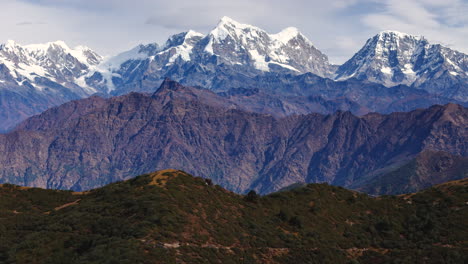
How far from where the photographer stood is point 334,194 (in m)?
161

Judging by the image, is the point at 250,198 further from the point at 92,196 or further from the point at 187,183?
the point at 92,196

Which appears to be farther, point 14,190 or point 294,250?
point 14,190

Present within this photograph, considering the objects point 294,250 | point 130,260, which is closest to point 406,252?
point 294,250

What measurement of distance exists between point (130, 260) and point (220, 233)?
90.7 feet

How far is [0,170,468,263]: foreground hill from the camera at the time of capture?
103875mm

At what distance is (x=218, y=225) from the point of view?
120250 millimetres

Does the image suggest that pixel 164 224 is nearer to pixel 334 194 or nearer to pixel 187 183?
pixel 187 183

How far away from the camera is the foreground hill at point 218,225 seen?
103875mm

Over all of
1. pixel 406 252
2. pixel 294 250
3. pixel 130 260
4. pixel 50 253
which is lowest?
pixel 50 253

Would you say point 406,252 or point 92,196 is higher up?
point 406,252

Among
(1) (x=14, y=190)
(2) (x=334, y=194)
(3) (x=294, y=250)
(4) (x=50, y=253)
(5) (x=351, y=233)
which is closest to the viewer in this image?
(4) (x=50, y=253)

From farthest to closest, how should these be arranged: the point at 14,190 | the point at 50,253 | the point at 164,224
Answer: the point at 14,190, the point at 164,224, the point at 50,253

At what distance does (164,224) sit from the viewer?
4326 inches

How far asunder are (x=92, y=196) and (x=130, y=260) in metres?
49.7
